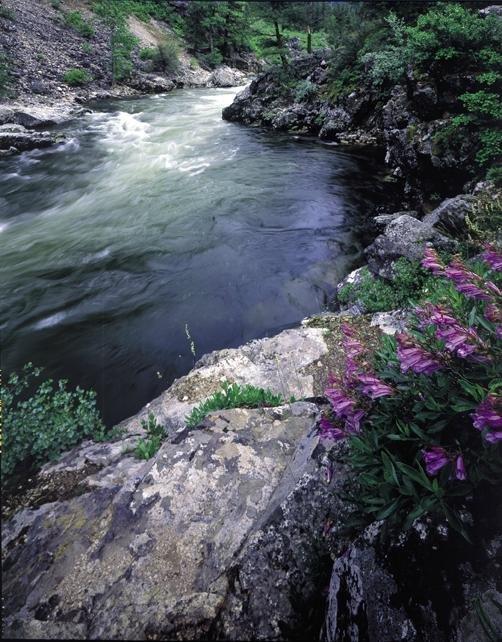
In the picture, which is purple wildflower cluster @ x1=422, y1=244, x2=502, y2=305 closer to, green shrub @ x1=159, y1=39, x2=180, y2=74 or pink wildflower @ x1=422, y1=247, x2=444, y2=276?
pink wildflower @ x1=422, y1=247, x2=444, y2=276

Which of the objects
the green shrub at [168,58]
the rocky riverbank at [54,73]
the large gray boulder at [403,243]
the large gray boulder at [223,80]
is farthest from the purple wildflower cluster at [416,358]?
the green shrub at [168,58]

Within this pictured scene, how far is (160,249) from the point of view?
896cm

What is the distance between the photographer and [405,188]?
1116 cm

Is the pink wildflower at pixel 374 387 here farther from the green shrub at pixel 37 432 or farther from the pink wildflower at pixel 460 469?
the green shrub at pixel 37 432

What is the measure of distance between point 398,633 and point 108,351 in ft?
17.4

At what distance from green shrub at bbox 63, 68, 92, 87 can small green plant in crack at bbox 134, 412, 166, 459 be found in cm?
3142

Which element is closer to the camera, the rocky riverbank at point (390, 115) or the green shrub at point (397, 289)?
the green shrub at point (397, 289)

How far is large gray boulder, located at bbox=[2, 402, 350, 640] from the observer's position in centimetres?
198

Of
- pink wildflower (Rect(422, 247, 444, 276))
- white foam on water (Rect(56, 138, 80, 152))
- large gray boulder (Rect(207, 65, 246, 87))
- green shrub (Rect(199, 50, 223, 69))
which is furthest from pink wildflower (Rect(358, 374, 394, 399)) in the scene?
green shrub (Rect(199, 50, 223, 69))

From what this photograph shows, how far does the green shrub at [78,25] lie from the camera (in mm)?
32219

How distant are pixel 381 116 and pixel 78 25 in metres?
32.4

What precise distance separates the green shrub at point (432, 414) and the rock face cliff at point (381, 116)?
823 centimetres

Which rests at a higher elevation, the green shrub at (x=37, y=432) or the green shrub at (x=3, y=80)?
the green shrub at (x=3, y=80)

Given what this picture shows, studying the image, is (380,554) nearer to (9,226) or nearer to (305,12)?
(9,226)
